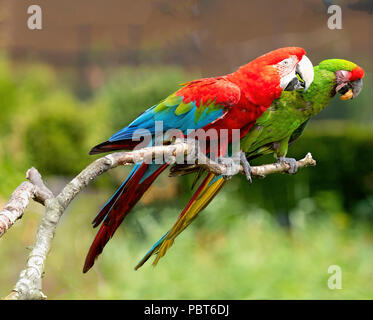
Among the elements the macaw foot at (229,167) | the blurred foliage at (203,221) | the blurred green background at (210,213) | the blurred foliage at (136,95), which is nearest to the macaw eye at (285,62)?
the macaw foot at (229,167)

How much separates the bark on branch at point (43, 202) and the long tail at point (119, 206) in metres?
0.07

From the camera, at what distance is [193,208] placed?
680 mm

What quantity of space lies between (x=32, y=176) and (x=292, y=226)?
1702 millimetres

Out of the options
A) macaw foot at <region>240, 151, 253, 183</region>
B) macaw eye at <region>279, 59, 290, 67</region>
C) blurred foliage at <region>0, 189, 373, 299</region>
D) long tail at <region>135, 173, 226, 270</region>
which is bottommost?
blurred foliage at <region>0, 189, 373, 299</region>

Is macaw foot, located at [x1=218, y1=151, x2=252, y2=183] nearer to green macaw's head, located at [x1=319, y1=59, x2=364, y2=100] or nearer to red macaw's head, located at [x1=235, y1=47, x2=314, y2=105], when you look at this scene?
red macaw's head, located at [x1=235, y1=47, x2=314, y2=105]

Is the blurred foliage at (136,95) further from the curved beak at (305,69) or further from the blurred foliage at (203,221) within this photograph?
the curved beak at (305,69)

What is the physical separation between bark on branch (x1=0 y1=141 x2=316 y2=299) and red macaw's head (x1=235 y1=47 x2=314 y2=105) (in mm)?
231

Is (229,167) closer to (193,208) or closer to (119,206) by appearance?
(193,208)

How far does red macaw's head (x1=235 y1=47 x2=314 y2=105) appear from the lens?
65 centimetres

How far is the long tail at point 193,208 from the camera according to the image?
Result: 593 millimetres

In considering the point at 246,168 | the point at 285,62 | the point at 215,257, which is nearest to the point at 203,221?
the point at 215,257

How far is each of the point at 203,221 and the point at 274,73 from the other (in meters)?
1.30

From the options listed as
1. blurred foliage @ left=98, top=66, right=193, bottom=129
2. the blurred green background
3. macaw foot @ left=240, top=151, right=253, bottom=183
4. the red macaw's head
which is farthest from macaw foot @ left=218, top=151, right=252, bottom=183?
blurred foliage @ left=98, top=66, right=193, bottom=129
